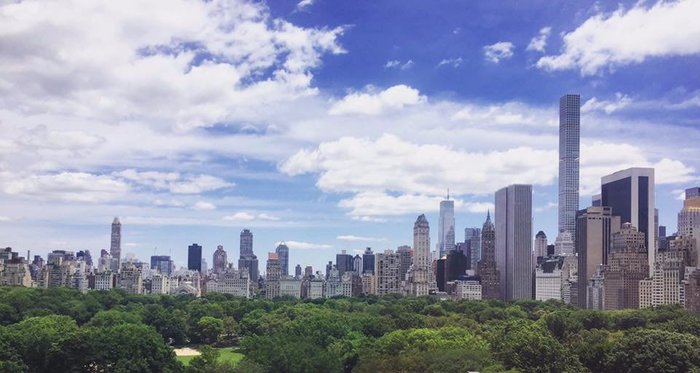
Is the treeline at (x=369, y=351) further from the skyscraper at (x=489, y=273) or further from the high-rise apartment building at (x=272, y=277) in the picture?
the high-rise apartment building at (x=272, y=277)

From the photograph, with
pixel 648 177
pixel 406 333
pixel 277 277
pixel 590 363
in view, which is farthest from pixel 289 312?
pixel 277 277

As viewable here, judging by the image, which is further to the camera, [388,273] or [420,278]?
[388,273]

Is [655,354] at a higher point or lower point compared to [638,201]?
lower

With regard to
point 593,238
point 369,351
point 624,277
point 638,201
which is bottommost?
point 369,351

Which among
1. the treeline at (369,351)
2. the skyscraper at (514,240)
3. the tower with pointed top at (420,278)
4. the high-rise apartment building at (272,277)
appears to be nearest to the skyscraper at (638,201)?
the skyscraper at (514,240)

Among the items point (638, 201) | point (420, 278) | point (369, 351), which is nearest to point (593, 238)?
point (638, 201)

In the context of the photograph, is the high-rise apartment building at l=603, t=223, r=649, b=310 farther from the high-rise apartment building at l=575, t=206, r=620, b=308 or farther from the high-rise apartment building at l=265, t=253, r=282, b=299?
the high-rise apartment building at l=265, t=253, r=282, b=299

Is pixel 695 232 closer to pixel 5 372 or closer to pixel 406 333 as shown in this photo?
pixel 406 333

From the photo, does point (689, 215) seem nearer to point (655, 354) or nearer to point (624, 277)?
point (624, 277)
